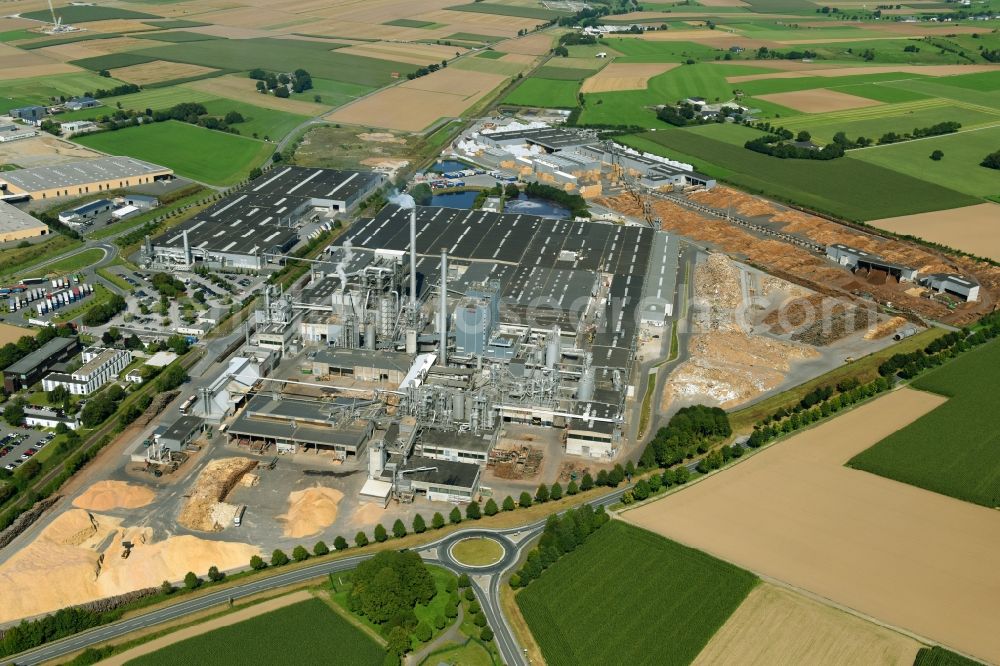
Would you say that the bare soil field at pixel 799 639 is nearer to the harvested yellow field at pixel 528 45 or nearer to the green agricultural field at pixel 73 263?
the green agricultural field at pixel 73 263

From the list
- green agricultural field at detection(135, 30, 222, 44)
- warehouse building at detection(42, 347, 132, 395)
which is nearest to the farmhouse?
warehouse building at detection(42, 347, 132, 395)

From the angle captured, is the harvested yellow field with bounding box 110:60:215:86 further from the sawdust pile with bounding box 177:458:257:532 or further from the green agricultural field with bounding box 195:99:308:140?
the sawdust pile with bounding box 177:458:257:532

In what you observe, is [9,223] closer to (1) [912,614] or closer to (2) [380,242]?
(2) [380,242]

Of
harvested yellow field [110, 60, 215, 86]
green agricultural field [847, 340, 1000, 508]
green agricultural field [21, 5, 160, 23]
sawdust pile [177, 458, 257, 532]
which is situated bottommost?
sawdust pile [177, 458, 257, 532]

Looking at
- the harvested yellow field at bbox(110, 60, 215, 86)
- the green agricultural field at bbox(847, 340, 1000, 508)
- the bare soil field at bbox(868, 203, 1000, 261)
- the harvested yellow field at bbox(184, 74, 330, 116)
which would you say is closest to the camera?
the green agricultural field at bbox(847, 340, 1000, 508)

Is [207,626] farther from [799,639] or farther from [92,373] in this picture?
[92,373]
